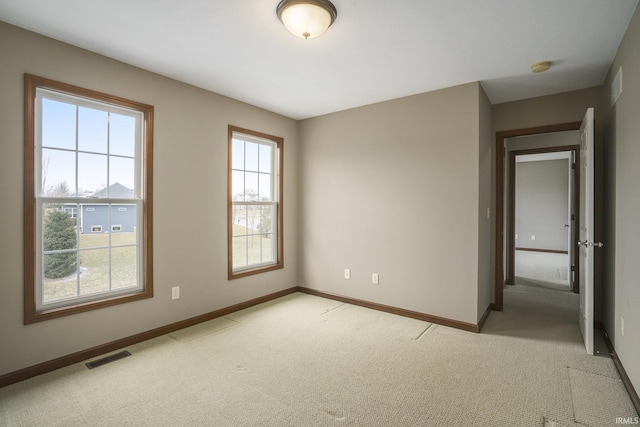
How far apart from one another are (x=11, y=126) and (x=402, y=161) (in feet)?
11.5

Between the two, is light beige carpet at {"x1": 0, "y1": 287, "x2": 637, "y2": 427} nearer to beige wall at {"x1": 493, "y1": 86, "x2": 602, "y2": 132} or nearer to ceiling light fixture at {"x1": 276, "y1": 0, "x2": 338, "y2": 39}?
beige wall at {"x1": 493, "y1": 86, "x2": 602, "y2": 132}

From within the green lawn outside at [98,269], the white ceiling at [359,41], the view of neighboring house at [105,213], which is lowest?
the green lawn outside at [98,269]

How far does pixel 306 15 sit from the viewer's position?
6.49 ft

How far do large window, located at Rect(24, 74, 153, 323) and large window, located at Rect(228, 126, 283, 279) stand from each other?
1.02 m

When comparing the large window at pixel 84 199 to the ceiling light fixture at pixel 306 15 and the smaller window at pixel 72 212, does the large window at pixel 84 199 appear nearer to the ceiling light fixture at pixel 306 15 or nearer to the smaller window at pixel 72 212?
the smaller window at pixel 72 212

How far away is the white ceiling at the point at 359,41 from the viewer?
204 cm

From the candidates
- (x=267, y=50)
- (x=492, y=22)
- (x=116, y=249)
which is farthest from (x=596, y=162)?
(x=116, y=249)

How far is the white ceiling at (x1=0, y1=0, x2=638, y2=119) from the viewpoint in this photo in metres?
2.04

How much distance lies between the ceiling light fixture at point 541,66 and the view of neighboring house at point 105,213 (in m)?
3.86

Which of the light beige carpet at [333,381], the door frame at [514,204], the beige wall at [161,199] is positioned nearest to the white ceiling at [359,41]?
the beige wall at [161,199]

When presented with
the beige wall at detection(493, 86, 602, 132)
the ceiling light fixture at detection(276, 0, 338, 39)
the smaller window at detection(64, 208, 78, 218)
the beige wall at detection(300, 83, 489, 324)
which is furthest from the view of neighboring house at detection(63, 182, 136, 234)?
the beige wall at detection(493, 86, 602, 132)

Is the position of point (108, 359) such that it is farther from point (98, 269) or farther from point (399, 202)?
point (399, 202)

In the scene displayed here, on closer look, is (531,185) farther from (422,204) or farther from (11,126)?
(11,126)

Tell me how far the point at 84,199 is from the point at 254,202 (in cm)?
187
